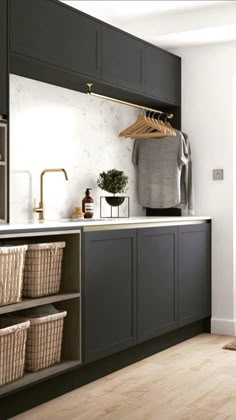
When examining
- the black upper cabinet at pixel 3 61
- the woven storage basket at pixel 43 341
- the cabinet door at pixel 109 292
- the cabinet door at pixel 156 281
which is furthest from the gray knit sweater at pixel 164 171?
the black upper cabinet at pixel 3 61

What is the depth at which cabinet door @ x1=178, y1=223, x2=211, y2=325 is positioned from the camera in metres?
5.14

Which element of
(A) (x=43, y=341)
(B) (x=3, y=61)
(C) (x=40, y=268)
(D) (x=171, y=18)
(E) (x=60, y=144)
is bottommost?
(A) (x=43, y=341)

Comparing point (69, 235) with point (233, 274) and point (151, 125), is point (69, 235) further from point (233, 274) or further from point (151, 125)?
point (233, 274)

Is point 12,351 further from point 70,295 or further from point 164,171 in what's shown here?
point 164,171

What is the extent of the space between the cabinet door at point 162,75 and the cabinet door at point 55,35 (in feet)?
2.55

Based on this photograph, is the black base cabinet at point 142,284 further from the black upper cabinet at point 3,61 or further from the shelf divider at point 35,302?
the black upper cabinet at point 3,61

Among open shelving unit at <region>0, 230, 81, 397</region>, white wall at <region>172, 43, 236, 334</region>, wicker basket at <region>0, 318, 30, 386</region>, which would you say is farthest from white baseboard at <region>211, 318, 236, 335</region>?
wicker basket at <region>0, 318, 30, 386</region>

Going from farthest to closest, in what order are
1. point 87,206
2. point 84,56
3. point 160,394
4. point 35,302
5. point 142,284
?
point 87,206
point 142,284
point 84,56
point 160,394
point 35,302

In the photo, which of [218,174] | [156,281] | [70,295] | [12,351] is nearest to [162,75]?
[218,174]

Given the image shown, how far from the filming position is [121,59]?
4.77m

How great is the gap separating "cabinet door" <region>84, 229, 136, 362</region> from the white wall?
4.45ft

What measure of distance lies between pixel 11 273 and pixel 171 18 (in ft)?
9.26

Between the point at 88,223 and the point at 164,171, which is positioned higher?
the point at 164,171

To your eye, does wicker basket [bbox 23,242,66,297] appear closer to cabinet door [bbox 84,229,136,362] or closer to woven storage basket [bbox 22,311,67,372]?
woven storage basket [bbox 22,311,67,372]
